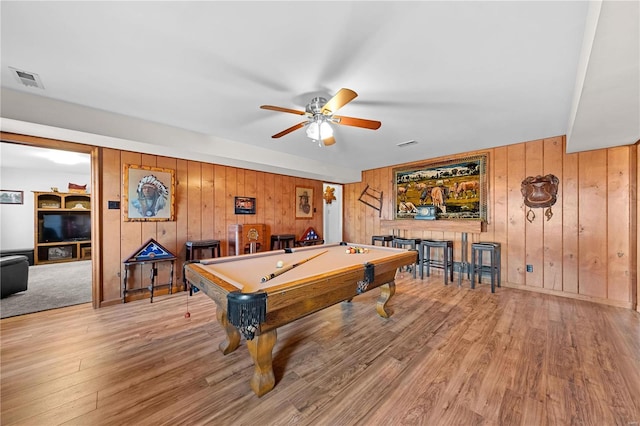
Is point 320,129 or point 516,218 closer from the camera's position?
point 320,129

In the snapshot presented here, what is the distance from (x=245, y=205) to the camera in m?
4.90

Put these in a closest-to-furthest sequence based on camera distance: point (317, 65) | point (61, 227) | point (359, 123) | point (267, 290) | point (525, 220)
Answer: point (267, 290)
point (317, 65)
point (359, 123)
point (525, 220)
point (61, 227)

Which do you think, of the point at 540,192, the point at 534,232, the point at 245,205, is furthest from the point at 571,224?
the point at 245,205

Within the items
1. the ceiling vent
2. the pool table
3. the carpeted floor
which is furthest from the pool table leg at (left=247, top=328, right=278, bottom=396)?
the carpeted floor

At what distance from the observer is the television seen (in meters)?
6.07

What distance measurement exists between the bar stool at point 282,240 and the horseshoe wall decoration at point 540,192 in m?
4.37

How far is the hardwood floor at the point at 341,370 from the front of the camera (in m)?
1.46

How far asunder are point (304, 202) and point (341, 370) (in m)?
4.46

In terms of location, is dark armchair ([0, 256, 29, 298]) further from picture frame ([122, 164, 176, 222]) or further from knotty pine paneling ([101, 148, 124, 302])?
picture frame ([122, 164, 176, 222])

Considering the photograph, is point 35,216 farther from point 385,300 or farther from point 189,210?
point 385,300

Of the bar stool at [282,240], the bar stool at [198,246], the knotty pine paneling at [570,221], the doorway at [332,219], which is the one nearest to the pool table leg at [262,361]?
the bar stool at [198,246]

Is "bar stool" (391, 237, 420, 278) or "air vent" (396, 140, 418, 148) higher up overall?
"air vent" (396, 140, 418, 148)

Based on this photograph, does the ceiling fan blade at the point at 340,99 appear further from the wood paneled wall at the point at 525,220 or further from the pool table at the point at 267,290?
the wood paneled wall at the point at 525,220

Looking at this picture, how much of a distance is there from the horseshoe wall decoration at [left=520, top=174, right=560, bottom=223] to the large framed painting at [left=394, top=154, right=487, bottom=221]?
57 cm
